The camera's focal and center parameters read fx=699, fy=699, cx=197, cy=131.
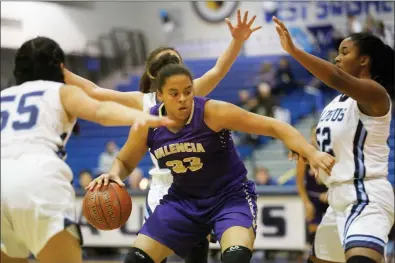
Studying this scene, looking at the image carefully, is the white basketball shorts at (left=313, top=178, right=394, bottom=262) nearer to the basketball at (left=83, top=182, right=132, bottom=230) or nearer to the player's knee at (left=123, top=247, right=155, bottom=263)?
the player's knee at (left=123, top=247, right=155, bottom=263)

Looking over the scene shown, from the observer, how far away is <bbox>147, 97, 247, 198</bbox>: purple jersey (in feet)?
14.3

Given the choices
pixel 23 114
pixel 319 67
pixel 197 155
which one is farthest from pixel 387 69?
pixel 23 114

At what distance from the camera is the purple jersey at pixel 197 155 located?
436 cm

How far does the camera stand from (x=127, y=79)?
1867 cm

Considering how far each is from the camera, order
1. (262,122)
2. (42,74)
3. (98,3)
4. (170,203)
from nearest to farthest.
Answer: (42,74) → (262,122) → (170,203) → (98,3)

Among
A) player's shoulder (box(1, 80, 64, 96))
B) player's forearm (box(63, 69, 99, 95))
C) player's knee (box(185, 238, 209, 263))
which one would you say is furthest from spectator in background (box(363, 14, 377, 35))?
player's shoulder (box(1, 80, 64, 96))

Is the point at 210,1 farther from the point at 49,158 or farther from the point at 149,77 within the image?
the point at 49,158

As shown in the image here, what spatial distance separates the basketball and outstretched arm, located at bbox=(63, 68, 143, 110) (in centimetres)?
88

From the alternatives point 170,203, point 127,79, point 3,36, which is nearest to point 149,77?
point 170,203

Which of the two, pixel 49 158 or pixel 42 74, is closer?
pixel 49 158

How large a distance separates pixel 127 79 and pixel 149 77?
44.8ft

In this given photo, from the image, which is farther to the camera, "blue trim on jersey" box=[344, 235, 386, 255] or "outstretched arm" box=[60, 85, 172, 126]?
"blue trim on jersey" box=[344, 235, 386, 255]

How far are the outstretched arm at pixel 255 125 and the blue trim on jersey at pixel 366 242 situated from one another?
667 mm

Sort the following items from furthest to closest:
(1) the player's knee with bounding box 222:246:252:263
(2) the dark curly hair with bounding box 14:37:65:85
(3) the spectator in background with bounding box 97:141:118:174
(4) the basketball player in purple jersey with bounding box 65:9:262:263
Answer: (3) the spectator in background with bounding box 97:141:118:174
(4) the basketball player in purple jersey with bounding box 65:9:262:263
(1) the player's knee with bounding box 222:246:252:263
(2) the dark curly hair with bounding box 14:37:65:85
